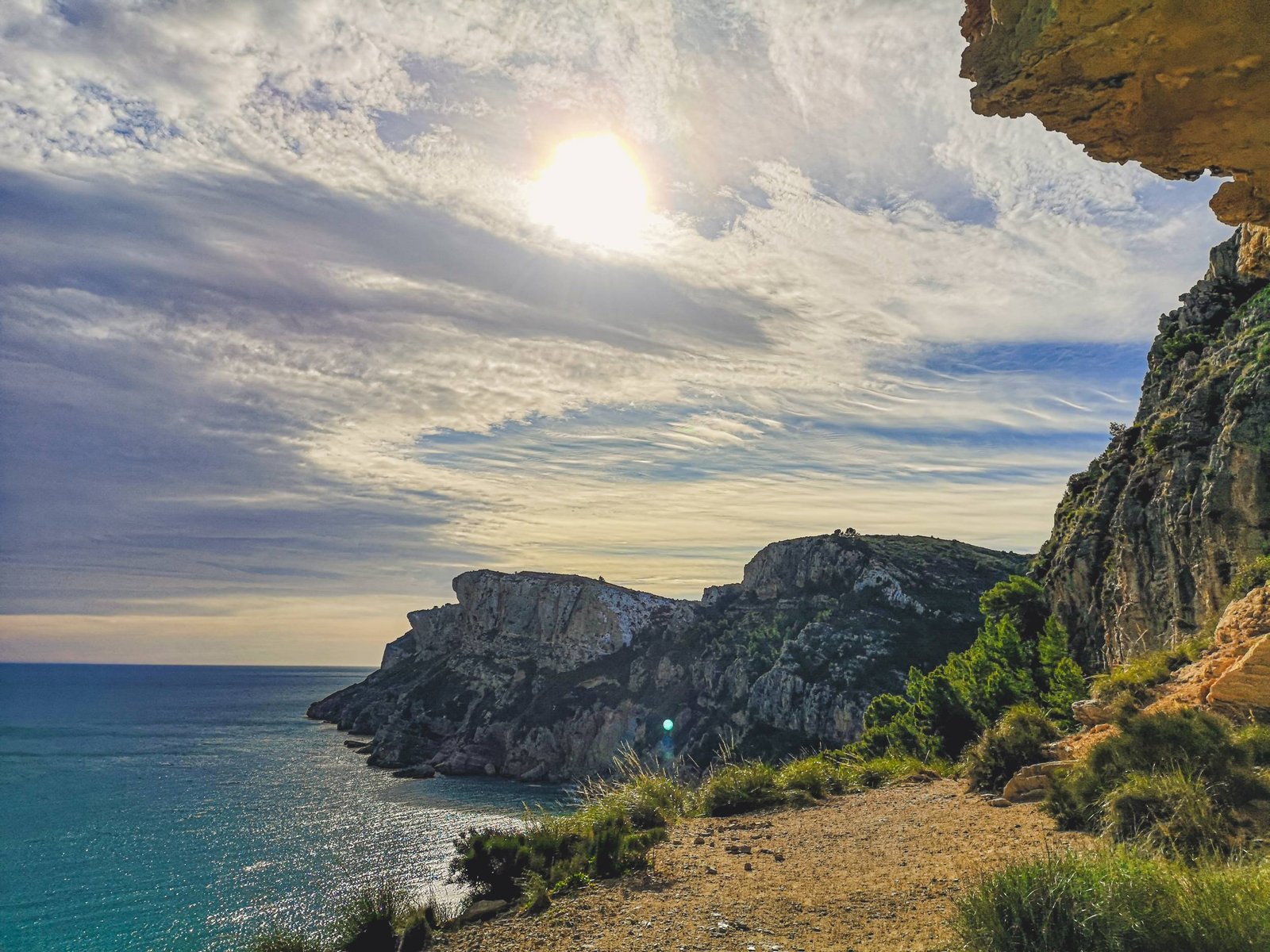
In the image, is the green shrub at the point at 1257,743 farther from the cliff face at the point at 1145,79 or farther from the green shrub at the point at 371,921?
the green shrub at the point at 371,921

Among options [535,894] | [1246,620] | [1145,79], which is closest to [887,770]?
[1246,620]

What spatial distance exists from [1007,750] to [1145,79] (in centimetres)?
1055

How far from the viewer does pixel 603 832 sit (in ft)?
28.2

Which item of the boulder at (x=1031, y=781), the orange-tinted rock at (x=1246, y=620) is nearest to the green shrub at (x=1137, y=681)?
the orange-tinted rock at (x=1246, y=620)

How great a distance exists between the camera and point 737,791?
39.2 feet

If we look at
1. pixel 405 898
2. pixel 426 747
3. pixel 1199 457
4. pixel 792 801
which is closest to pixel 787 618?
pixel 426 747

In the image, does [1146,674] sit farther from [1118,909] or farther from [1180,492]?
[1180,492]

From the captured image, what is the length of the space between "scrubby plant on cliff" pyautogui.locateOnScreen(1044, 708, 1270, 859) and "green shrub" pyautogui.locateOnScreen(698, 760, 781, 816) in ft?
16.1

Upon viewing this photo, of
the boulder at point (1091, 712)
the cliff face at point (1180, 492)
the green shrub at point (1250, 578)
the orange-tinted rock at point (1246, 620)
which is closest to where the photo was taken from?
the boulder at point (1091, 712)

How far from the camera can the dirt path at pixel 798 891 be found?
5680mm

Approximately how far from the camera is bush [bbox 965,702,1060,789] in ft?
36.7

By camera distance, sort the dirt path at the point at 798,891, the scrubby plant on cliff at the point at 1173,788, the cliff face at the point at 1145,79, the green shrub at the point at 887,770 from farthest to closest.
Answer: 1. the green shrub at the point at 887,770
2. the scrubby plant on cliff at the point at 1173,788
3. the dirt path at the point at 798,891
4. the cliff face at the point at 1145,79

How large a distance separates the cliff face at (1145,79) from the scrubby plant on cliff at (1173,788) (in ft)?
17.3

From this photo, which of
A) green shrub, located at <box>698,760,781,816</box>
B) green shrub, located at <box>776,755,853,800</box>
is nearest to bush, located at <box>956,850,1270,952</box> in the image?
green shrub, located at <box>698,760,781,816</box>
